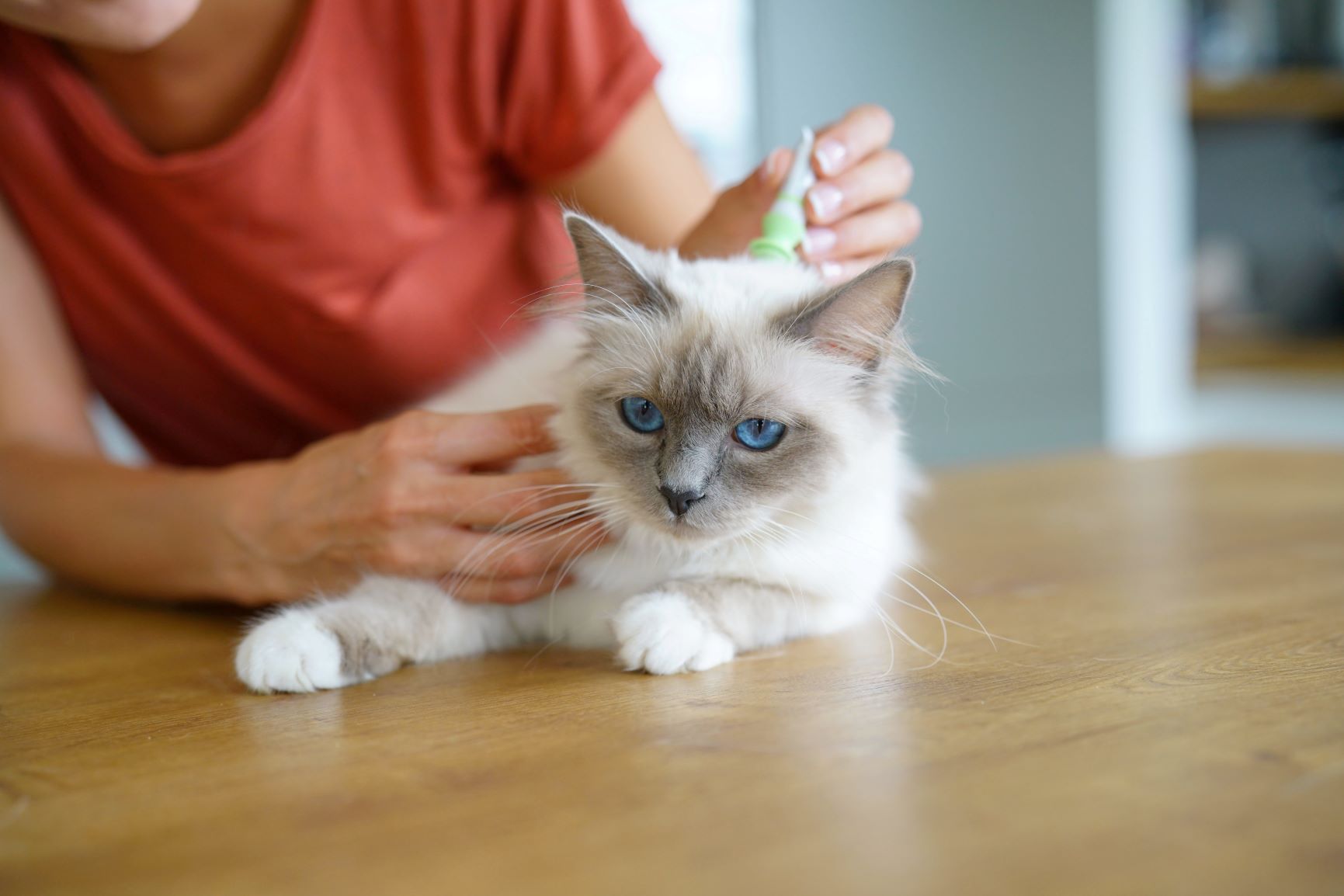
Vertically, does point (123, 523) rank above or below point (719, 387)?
below

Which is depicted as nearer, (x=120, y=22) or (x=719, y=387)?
(x=719, y=387)

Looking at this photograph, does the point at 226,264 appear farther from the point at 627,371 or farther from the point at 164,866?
the point at 164,866

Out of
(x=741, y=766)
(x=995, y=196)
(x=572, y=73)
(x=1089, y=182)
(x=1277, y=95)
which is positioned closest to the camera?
(x=741, y=766)

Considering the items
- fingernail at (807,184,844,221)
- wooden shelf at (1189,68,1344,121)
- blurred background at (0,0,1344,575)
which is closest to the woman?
fingernail at (807,184,844,221)

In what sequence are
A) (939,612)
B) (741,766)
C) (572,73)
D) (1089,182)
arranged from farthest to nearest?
(1089,182) → (572,73) → (939,612) → (741,766)

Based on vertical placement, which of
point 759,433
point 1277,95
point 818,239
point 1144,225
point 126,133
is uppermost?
point 1277,95

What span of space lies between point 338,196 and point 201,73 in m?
0.27

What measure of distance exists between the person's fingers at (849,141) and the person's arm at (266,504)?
479 mm

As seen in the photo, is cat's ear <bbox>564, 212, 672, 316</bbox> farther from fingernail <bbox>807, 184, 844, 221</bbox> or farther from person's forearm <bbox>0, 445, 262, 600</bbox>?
person's forearm <bbox>0, 445, 262, 600</bbox>

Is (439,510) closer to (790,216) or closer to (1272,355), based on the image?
(790,216)

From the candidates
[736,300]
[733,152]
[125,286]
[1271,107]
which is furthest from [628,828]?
[1271,107]

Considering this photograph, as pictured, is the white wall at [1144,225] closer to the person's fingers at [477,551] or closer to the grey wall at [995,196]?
the grey wall at [995,196]

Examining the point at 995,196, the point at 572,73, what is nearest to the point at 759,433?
the point at 572,73

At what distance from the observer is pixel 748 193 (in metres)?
1.42
